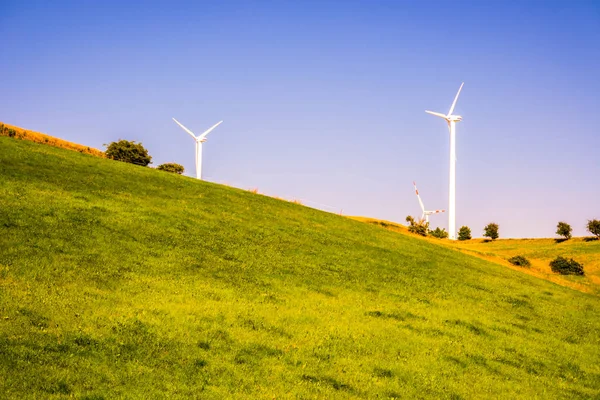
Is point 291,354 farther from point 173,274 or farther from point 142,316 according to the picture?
point 173,274

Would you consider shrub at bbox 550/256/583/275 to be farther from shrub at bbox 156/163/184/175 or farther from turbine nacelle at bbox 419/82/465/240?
shrub at bbox 156/163/184/175

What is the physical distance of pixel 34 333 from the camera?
14.7 meters

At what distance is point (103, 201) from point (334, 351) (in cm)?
1726

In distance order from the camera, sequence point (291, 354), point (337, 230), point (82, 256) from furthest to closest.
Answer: point (337, 230)
point (82, 256)
point (291, 354)

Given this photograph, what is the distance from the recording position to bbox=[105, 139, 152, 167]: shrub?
57875 millimetres

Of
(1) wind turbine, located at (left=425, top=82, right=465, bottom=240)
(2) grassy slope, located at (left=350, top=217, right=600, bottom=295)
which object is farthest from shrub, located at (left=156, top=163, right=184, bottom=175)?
(1) wind turbine, located at (left=425, top=82, right=465, bottom=240)

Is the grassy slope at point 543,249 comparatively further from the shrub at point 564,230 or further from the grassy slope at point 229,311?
the grassy slope at point 229,311

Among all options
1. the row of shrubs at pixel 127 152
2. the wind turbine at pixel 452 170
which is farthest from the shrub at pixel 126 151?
the wind turbine at pixel 452 170

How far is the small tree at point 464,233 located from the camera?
127312 mm

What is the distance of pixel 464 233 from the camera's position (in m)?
128

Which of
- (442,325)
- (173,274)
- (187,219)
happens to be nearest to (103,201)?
(187,219)

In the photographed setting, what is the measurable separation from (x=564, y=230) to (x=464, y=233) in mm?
26436

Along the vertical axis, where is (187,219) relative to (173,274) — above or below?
above

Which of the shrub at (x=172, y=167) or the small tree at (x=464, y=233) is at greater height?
the shrub at (x=172, y=167)
